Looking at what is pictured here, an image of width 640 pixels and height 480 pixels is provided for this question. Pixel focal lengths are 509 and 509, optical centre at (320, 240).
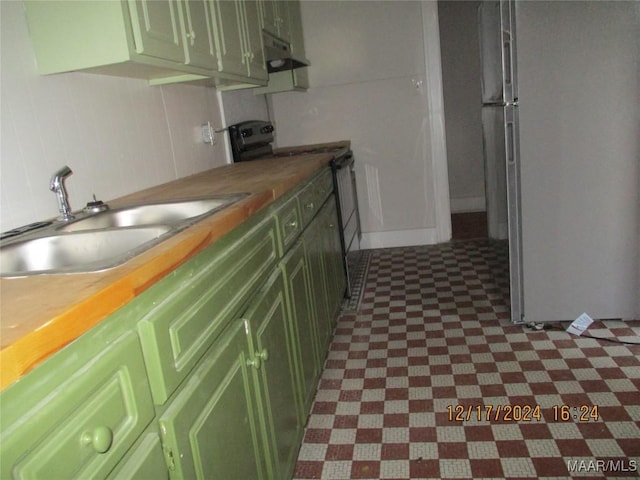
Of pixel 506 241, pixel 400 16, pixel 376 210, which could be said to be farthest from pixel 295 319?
pixel 400 16

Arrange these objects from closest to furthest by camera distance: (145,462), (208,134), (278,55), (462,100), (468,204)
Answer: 1. (145,462)
2. (208,134)
3. (278,55)
4. (462,100)
5. (468,204)

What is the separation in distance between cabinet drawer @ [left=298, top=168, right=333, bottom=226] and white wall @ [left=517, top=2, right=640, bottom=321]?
938 millimetres

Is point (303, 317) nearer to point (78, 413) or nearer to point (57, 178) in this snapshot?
point (57, 178)

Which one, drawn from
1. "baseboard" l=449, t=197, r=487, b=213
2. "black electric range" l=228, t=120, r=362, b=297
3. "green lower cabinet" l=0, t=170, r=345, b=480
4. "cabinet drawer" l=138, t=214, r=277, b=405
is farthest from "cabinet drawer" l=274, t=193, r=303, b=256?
"baseboard" l=449, t=197, r=487, b=213

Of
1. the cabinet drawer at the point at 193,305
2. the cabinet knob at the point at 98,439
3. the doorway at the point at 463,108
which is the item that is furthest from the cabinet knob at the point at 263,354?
the doorway at the point at 463,108

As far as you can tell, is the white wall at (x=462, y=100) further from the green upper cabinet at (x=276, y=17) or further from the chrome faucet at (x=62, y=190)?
the chrome faucet at (x=62, y=190)

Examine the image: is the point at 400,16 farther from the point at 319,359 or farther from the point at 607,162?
the point at 319,359

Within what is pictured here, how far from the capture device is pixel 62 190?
1392mm

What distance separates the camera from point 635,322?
2373mm

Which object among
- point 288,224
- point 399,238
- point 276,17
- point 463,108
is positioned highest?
point 276,17

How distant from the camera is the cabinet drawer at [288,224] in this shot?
5.54ft

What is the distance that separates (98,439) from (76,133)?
1.22 m

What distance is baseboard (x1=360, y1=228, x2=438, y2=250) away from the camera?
4.14m

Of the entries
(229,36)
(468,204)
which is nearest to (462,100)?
(468,204)
